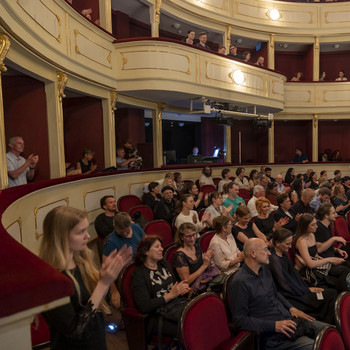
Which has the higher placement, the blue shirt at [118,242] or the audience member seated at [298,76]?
the audience member seated at [298,76]

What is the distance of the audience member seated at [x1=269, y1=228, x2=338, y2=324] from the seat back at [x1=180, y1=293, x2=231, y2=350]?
0.81 m

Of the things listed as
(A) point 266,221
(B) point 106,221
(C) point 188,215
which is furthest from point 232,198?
(B) point 106,221

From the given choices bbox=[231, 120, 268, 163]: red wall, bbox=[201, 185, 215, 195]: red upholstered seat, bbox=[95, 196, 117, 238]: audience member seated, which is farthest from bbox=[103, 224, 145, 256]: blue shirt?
bbox=[231, 120, 268, 163]: red wall

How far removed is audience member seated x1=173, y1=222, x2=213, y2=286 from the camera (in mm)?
2803

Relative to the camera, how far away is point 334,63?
504 inches

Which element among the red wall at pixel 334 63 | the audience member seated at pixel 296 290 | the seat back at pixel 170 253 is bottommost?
the audience member seated at pixel 296 290

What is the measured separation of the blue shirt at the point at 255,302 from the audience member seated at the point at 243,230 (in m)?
1.18

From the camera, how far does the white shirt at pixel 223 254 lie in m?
3.19

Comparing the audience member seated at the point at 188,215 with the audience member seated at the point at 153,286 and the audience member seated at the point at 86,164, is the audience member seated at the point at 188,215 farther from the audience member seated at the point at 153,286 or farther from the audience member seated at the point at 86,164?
the audience member seated at the point at 86,164

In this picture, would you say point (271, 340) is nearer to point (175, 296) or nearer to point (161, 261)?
point (175, 296)

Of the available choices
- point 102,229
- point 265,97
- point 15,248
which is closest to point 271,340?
point 15,248

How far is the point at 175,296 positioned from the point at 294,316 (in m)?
0.86

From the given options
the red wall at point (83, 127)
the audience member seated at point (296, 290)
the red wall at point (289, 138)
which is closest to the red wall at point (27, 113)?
the red wall at point (83, 127)

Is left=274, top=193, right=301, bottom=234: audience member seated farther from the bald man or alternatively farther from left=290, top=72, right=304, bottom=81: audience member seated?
left=290, top=72, right=304, bottom=81: audience member seated
